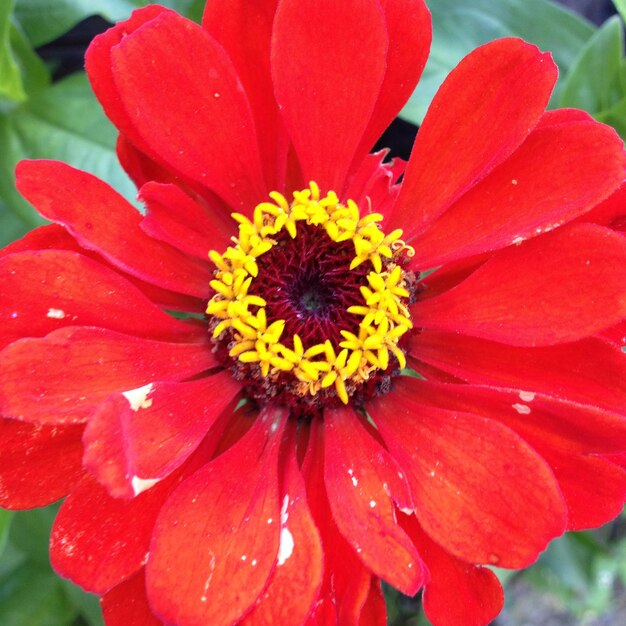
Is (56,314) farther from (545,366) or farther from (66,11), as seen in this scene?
(66,11)

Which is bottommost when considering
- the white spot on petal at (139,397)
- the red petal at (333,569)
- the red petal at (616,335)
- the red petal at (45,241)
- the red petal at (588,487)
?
the red petal at (333,569)

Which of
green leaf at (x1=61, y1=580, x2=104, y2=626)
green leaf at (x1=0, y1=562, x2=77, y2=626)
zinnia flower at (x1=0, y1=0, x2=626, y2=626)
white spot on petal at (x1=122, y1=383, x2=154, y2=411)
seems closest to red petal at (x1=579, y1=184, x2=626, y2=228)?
zinnia flower at (x1=0, y1=0, x2=626, y2=626)

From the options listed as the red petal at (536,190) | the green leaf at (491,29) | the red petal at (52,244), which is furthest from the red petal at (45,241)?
the green leaf at (491,29)

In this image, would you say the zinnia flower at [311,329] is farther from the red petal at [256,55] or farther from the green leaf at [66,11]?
the green leaf at [66,11]

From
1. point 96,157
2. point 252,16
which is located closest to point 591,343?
point 252,16

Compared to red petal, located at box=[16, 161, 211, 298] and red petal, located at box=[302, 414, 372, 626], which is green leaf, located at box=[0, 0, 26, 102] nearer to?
red petal, located at box=[16, 161, 211, 298]
